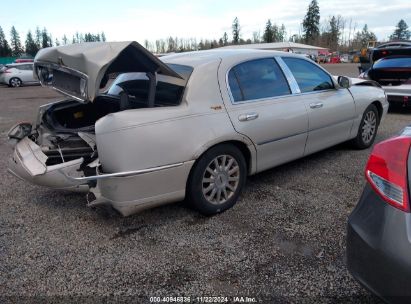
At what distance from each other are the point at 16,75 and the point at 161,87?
73.4 ft

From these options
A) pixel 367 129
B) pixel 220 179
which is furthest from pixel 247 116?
pixel 367 129

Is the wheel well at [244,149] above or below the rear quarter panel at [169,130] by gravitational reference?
below

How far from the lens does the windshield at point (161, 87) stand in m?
3.41

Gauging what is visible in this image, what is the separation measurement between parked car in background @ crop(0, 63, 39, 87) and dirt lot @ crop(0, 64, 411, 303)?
68.7 ft

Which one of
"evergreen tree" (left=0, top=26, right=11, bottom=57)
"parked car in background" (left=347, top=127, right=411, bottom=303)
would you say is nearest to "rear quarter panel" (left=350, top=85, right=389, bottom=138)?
"parked car in background" (left=347, top=127, right=411, bottom=303)

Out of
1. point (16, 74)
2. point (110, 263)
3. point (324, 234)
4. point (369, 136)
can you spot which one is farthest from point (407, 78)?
point (16, 74)

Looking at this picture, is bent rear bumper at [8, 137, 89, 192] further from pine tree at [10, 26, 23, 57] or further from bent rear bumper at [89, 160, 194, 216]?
pine tree at [10, 26, 23, 57]

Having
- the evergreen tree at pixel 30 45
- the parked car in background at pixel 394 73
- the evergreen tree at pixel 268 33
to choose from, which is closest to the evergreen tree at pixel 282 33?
the evergreen tree at pixel 268 33

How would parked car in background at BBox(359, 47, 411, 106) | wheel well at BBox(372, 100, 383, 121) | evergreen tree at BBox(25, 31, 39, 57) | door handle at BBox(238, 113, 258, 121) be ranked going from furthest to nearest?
evergreen tree at BBox(25, 31, 39, 57) → parked car in background at BBox(359, 47, 411, 106) → wheel well at BBox(372, 100, 383, 121) → door handle at BBox(238, 113, 258, 121)

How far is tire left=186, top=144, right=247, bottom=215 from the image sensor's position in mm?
3365

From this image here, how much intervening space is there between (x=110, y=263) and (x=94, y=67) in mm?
1536

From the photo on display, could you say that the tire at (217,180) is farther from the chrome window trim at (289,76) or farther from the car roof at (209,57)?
the chrome window trim at (289,76)

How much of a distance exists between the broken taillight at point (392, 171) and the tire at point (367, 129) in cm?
367

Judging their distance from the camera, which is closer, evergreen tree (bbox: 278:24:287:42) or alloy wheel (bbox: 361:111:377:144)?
alloy wheel (bbox: 361:111:377:144)
